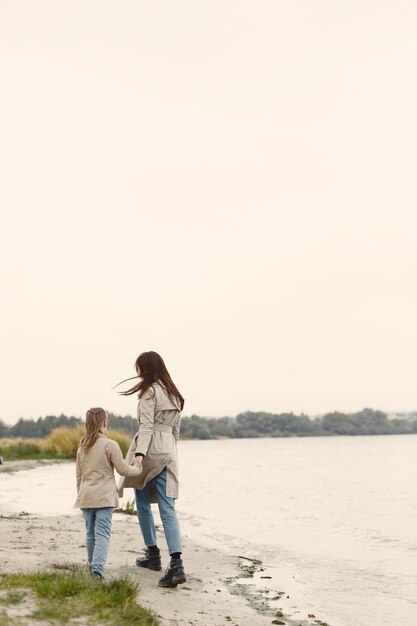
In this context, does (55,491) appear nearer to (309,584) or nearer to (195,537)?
(195,537)

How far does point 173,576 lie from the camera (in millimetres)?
7047

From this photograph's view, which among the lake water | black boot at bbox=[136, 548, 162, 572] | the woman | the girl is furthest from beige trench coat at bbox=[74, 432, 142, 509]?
the lake water

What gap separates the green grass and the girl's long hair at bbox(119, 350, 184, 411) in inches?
75.6

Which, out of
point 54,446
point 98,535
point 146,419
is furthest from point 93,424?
point 54,446

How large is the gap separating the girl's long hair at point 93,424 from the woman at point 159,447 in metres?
Result: 0.39

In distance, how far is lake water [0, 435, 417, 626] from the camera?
320 inches

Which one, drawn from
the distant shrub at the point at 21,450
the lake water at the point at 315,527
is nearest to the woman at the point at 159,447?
the lake water at the point at 315,527

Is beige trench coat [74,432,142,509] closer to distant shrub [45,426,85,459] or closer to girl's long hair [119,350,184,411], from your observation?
girl's long hair [119,350,184,411]

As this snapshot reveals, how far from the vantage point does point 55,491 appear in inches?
757

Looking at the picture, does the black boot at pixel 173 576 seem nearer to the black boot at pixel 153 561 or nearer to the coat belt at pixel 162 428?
the black boot at pixel 153 561

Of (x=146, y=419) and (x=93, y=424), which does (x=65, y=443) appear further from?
(x=93, y=424)

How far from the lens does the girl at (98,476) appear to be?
22.5 ft

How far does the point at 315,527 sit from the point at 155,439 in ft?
30.1

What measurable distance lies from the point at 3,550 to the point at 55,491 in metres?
11.8
